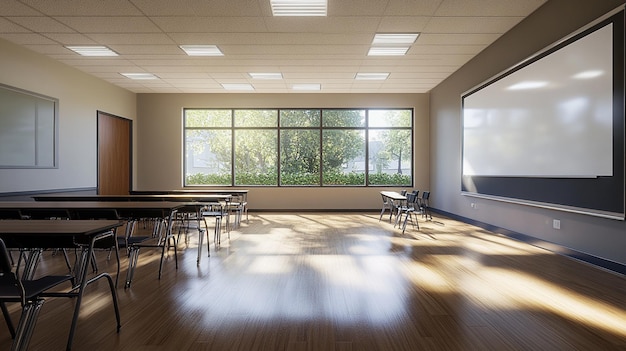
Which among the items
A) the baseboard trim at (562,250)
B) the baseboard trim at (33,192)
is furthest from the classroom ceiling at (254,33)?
the baseboard trim at (562,250)

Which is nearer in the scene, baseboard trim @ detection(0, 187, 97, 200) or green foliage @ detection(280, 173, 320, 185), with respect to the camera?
baseboard trim @ detection(0, 187, 97, 200)

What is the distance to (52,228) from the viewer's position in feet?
7.83

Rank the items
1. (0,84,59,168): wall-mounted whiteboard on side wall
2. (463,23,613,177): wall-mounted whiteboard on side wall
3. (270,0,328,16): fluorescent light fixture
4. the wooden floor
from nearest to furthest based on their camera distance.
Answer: the wooden floor
(463,23,613,177): wall-mounted whiteboard on side wall
(270,0,328,16): fluorescent light fixture
(0,84,59,168): wall-mounted whiteboard on side wall

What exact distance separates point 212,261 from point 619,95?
475cm

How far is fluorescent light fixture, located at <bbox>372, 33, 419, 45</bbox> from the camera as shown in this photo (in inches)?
238

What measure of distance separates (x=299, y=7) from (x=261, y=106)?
5.63m

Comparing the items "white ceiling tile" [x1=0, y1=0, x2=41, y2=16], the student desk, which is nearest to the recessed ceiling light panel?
"white ceiling tile" [x1=0, y1=0, x2=41, y2=16]

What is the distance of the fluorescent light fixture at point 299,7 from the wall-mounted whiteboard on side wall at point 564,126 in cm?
304

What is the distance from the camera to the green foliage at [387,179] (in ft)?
35.2

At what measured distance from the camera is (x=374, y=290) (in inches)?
136

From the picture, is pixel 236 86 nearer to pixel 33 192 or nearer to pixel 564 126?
pixel 33 192

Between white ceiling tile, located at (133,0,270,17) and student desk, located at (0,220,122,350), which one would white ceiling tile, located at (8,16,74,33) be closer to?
white ceiling tile, located at (133,0,270,17)

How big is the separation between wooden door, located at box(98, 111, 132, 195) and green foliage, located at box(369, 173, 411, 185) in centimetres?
653

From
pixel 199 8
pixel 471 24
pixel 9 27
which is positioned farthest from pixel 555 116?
pixel 9 27
